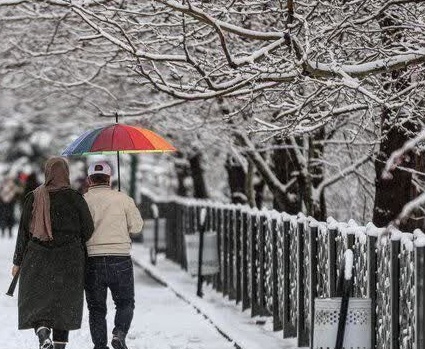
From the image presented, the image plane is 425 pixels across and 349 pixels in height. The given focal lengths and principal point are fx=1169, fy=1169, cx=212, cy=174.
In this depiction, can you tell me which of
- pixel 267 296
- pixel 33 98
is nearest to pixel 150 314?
pixel 267 296

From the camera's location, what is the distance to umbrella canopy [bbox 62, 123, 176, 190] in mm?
10828

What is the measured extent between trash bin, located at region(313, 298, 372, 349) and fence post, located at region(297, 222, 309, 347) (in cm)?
240

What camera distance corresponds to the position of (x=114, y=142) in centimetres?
1096

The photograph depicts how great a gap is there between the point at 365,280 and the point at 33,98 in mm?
13076

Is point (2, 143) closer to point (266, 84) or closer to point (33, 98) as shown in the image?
point (33, 98)

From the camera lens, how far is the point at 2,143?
62.4 meters

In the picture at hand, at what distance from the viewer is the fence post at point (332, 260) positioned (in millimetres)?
Result: 10000

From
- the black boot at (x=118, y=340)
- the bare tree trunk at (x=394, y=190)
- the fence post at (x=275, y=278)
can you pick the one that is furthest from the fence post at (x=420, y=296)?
the fence post at (x=275, y=278)

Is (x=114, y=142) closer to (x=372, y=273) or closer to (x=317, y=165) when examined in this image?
(x=372, y=273)

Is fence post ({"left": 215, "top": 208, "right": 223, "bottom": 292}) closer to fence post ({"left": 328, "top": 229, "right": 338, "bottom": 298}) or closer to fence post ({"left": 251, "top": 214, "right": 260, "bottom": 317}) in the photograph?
fence post ({"left": 251, "top": 214, "right": 260, "bottom": 317})

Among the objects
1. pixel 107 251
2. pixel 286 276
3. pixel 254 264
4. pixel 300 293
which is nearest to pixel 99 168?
pixel 107 251

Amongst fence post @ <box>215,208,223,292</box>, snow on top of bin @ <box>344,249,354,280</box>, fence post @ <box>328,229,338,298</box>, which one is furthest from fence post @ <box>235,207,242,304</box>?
snow on top of bin @ <box>344,249,354,280</box>

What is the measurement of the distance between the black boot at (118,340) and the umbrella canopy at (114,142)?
5.61 ft

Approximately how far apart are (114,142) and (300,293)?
2.30 meters
